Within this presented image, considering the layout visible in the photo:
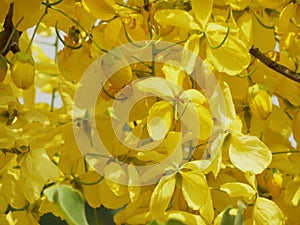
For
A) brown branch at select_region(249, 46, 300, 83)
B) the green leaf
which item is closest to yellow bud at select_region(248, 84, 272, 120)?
brown branch at select_region(249, 46, 300, 83)

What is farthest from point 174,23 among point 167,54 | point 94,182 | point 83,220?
point 83,220

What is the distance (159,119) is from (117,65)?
54 mm

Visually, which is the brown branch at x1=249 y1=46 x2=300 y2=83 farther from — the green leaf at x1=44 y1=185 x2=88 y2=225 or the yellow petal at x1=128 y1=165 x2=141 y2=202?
the green leaf at x1=44 y1=185 x2=88 y2=225

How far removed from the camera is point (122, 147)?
2.20ft

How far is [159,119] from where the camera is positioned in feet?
2.02

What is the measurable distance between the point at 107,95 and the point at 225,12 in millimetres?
133

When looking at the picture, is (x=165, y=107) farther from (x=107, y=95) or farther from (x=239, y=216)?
(x=239, y=216)

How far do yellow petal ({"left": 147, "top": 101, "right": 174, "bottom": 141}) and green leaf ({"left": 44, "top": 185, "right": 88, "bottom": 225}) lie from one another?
0.22 m

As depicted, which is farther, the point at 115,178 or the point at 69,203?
the point at 115,178

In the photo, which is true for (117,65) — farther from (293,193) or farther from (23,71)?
(293,193)

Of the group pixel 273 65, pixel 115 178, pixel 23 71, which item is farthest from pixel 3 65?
pixel 273 65

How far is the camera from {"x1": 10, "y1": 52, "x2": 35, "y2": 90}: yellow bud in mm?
641

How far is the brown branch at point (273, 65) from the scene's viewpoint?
68 cm

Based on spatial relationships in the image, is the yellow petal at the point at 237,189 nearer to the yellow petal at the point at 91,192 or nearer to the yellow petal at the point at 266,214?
the yellow petal at the point at 266,214
